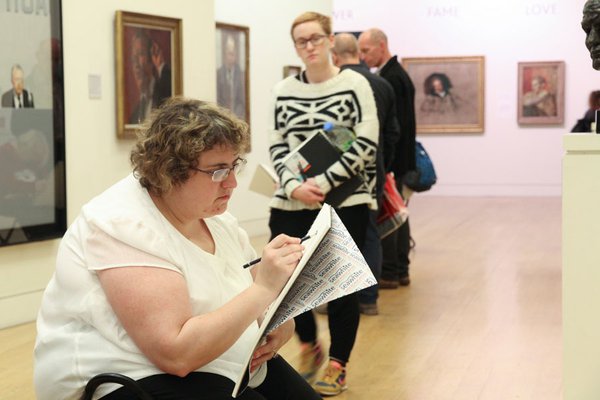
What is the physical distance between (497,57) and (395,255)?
35.8 feet

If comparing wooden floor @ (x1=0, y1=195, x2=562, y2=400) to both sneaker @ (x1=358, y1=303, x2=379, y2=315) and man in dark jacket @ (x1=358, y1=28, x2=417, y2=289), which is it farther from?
man in dark jacket @ (x1=358, y1=28, x2=417, y2=289)

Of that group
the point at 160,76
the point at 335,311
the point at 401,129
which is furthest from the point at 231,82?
the point at 335,311

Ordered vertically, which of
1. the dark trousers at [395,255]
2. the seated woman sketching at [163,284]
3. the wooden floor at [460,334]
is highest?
the seated woman sketching at [163,284]

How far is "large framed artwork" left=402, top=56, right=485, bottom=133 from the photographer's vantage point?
61.6 feet

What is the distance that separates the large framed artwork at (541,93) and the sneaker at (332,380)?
13.9 metres

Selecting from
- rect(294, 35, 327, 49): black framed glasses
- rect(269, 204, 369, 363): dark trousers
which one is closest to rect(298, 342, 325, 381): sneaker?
rect(269, 204, 369, 363): dark trousers

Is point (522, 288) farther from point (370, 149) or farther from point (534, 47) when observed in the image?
point (534, 47)

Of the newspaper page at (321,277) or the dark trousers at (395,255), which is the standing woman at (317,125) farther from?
the dark trousers at (395,255)

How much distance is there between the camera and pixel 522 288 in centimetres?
862

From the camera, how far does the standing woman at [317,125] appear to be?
17.7ft

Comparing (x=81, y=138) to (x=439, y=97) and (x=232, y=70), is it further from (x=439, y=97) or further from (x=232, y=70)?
(x=439, y=97)

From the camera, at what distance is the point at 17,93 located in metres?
7.11

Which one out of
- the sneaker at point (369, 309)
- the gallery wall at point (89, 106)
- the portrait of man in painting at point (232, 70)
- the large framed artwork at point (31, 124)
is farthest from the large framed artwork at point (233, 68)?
the sneaker at point (369, 309)

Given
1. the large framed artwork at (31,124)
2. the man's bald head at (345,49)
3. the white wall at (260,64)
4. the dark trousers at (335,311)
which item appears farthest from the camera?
the white wall at (260,64)
